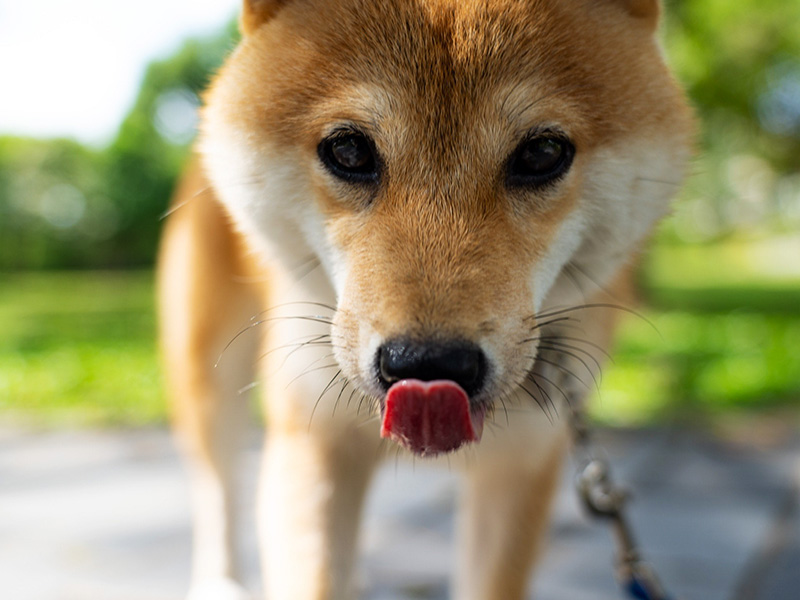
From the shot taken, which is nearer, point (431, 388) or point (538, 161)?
point (431, 388)

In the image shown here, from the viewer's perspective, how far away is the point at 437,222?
146 centimetres

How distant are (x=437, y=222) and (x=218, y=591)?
173cm

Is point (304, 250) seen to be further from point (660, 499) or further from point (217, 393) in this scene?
point (660, 499)

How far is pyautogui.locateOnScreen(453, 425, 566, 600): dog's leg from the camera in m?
2.05

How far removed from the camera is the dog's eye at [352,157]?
1593 mm

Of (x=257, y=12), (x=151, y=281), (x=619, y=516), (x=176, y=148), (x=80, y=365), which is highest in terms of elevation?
(x=176, y=148)

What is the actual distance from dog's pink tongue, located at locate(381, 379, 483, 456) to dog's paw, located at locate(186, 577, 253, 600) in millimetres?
1572

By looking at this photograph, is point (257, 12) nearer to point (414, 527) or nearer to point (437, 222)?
point (437, 222)

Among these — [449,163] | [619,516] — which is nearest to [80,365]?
[619,516]

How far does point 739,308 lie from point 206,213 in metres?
10.8

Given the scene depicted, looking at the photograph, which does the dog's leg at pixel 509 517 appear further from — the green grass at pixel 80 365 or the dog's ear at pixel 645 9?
the green grass at pixel 80 365

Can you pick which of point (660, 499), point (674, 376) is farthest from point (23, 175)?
point (660, 499)

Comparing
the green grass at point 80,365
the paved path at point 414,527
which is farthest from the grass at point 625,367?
the paved path at point 414,527

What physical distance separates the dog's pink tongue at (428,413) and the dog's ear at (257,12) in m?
1.11
